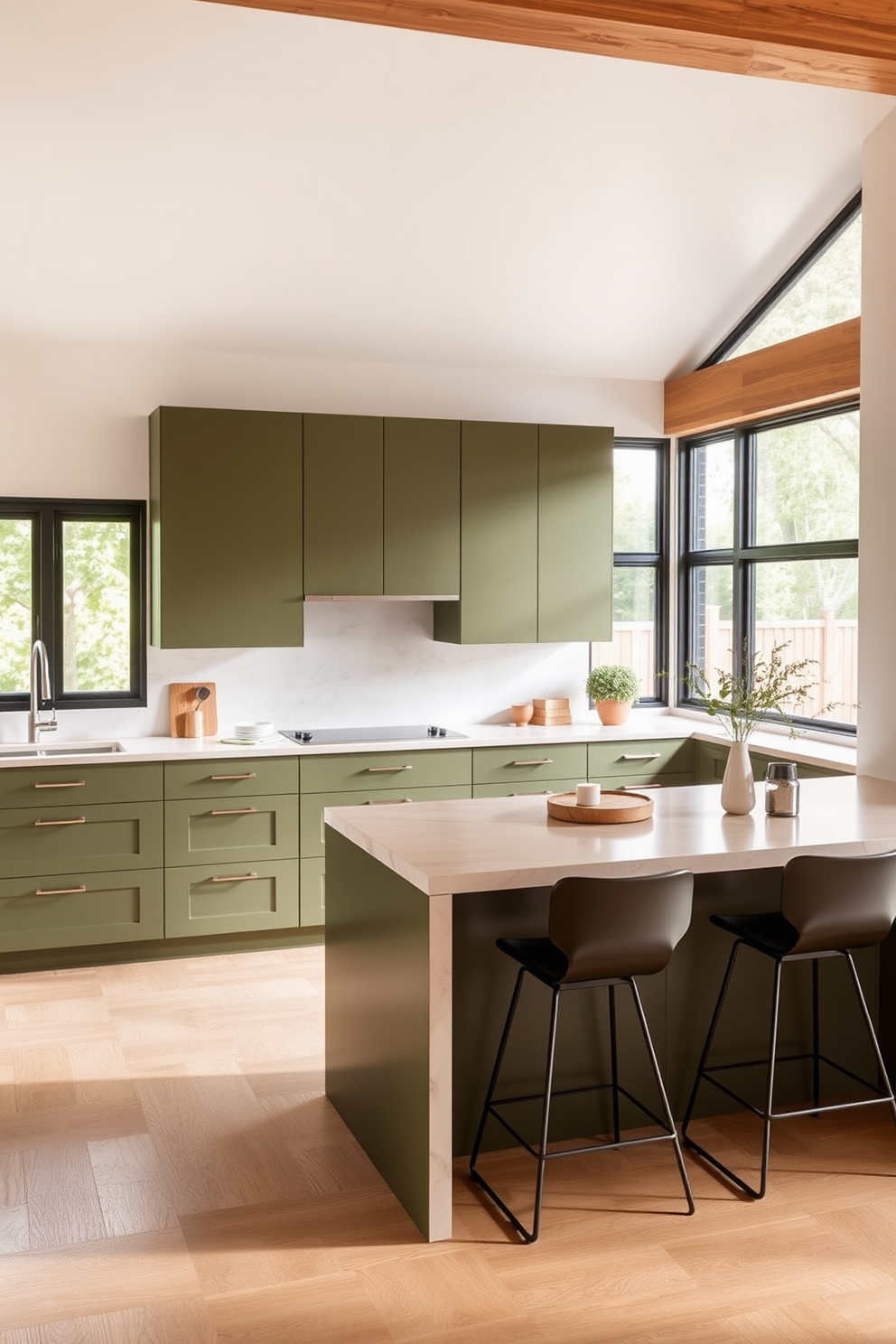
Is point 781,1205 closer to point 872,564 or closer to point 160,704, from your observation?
point 872,564

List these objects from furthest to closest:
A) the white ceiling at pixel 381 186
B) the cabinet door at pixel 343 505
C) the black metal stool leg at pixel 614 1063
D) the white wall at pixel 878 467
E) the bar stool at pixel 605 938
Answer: the cabinet door at pixel 343 505 → the white wall at pixel 878 467 → the white ceiling at pixel 381 186 → the black metal stool leg at pixel 614 1063 → the bar stool at pixel 605 938

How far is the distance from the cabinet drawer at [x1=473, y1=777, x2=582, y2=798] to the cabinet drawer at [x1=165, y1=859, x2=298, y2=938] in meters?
0.91

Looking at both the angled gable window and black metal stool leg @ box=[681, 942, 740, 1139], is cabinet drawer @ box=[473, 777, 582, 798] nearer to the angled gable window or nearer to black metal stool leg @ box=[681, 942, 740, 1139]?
black metal stool leg @ box=[681, 942, 740, 1139]

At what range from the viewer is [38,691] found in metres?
5.58

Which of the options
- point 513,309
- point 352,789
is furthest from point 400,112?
point 352,789

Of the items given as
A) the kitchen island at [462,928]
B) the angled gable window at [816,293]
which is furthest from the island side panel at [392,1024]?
the angled gable window at [816,293]

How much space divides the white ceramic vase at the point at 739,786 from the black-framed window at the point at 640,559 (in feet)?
9.51

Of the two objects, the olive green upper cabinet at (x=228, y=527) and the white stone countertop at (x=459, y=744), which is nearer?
the white stone countertop at (x=459, y=744)

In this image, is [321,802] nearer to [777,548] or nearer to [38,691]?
[38,691]

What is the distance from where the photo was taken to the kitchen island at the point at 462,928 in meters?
3.02

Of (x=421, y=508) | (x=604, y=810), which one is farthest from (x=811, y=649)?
(x=604, y=810)

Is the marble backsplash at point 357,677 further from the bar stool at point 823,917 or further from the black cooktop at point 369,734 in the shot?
the bar stool at point 823,917

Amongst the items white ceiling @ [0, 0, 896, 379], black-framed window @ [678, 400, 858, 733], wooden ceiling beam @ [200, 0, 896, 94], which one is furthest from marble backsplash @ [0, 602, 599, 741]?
wooden ceiling beam @ [200, 0, 896, 94]

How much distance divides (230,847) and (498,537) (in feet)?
6.30
